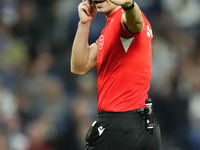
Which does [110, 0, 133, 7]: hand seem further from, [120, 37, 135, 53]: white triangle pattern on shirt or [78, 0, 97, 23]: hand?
[78, 0, 97, 23]: hand

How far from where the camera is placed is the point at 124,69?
263 cm

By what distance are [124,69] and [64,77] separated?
10.9ft

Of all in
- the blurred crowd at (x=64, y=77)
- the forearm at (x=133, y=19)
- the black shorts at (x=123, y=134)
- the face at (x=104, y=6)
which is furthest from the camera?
the blurred crowd at (x=64, y=77)

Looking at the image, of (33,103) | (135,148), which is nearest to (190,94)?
(33,103)

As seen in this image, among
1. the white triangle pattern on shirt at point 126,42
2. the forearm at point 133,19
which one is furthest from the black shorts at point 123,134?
the forearm at point 133,19

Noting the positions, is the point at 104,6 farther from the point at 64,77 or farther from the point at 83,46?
the point at 64,77

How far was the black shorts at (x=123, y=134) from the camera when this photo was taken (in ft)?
8.43

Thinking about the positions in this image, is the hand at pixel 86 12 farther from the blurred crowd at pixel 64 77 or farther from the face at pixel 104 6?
the blurred crowd at pixel 64 77

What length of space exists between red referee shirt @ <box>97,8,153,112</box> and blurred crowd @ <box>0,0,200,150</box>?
2967mm

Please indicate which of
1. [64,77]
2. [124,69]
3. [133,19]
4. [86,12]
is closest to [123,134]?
[124,69]

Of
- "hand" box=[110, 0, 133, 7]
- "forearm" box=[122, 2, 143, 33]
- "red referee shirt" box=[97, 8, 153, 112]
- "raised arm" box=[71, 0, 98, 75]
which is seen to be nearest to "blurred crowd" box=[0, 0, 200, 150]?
"raised arm" box=[71, 0, 98, 75]

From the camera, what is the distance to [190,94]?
18.6ft

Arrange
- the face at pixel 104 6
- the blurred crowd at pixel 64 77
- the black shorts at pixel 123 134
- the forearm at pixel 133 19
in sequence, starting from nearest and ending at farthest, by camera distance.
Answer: the forearm at pixel 133 19 → the black shorts at pixel 123 134 → the face at pixel 104 6 → the blurred crowd at pixel 64 77

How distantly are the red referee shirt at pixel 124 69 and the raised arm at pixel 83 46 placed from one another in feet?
1.02
